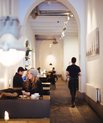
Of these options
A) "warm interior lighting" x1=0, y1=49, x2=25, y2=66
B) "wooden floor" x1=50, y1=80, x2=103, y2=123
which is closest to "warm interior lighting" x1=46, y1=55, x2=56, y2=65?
"wooden floor" x1=50, y1=80, x2=103, y2=123

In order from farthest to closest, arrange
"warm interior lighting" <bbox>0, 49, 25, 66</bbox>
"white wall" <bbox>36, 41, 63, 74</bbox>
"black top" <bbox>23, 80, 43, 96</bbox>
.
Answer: "white wall" <bbox>36, 41, 63, 74</bbox>, "warm interior lighting" <bbox>0, 49, 25, 66</bbox>, "black top" <bbox>23, 80, 43, 96</bbox>

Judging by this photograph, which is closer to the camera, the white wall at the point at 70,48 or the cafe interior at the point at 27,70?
the cafe interior at the point at 27,70

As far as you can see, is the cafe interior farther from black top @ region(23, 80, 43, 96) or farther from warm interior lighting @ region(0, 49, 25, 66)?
black top @ region(23, 80, 43, 96)

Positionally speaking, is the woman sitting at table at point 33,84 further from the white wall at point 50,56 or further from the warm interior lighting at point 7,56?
the white wall at point 50,56

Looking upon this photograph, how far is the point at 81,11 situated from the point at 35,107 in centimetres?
736

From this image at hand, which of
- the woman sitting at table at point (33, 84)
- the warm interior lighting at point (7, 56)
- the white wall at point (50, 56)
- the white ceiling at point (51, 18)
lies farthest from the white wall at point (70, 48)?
the woman sitting at table at point (33, 84)

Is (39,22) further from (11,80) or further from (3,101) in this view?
(3,101)

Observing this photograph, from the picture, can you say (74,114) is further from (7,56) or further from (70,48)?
(70,48)

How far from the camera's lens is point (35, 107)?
14.7 ft

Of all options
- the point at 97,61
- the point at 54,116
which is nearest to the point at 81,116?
the point at 54,116

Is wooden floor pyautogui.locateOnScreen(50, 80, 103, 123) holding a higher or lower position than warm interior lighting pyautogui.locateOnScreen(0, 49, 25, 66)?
lower

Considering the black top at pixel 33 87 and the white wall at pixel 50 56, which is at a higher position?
the white wall at pixel 50 56

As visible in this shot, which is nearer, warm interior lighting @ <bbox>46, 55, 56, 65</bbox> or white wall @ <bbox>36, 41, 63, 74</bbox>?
white wall @ <bbox>36, 41, 63, 74</bbox>

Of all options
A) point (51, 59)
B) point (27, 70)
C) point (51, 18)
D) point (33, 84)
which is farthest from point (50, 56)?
point (33, 84)
